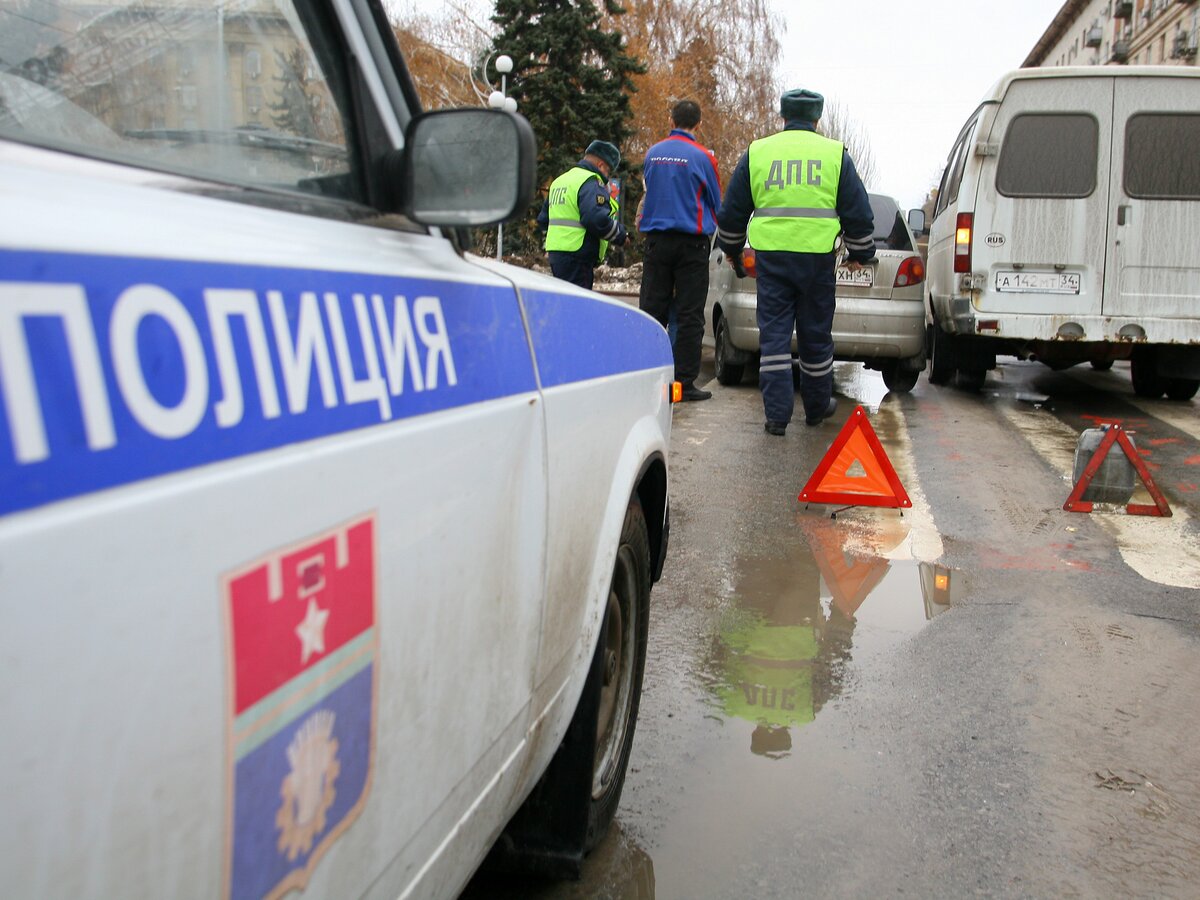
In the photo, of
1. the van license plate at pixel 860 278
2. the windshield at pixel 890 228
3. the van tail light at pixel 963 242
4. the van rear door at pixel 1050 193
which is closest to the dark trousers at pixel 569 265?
the van license plate at pixel 860 278

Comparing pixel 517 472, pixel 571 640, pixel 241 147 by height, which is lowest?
pixel 571 640

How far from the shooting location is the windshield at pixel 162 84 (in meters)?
1.43

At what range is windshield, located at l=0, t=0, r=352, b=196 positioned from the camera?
143 cm

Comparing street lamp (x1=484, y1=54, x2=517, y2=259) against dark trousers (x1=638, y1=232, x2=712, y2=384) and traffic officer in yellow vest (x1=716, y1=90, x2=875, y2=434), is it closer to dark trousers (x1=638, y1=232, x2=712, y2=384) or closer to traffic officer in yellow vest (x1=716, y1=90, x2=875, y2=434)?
dark trousers (x1=638, y1=232, x2=712, y2=384)

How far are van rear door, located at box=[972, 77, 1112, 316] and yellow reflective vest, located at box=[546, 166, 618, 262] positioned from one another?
3.01m

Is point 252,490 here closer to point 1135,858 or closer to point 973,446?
point 1135,858

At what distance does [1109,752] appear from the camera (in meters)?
3.17

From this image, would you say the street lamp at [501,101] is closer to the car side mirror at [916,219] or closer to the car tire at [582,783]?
the car tire at [582,783]

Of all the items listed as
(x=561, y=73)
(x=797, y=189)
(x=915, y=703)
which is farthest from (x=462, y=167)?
(x=561, y=73)

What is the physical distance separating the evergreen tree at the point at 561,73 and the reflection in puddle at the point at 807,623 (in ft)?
94.3

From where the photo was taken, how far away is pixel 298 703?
1.20m

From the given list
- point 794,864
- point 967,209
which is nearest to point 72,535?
point 794,864

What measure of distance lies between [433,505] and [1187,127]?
885 cm

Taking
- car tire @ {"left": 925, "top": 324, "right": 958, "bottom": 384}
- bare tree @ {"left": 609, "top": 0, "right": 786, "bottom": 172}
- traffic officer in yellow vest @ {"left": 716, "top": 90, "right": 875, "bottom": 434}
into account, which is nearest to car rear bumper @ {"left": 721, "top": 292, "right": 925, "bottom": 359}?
car tire @ {"left": 925, "top": 324, "right": 958, "bottom": 384}
